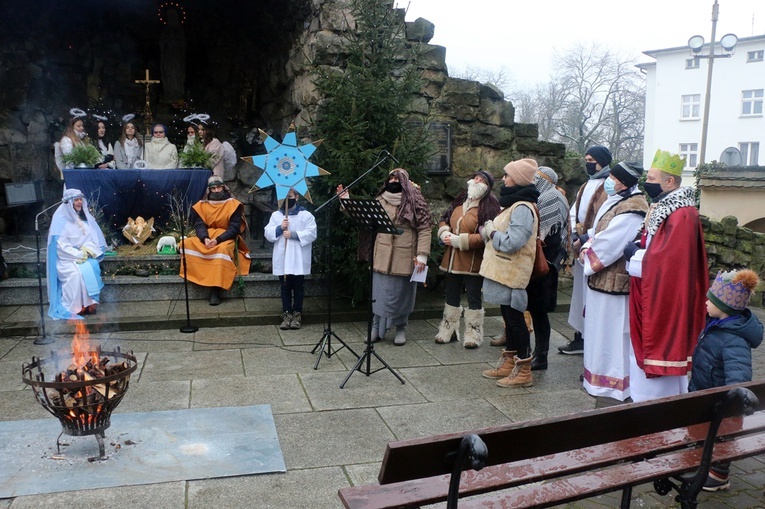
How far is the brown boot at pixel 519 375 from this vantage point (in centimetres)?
600

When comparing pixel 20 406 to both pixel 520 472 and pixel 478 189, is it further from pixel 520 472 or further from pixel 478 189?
pixel 478 189

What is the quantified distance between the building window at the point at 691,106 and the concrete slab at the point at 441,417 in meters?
43.2

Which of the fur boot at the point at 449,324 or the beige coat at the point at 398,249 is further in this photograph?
the fur boot at the point at 449,324

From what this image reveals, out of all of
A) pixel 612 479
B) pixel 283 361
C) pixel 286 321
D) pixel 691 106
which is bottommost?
pixel 283 361

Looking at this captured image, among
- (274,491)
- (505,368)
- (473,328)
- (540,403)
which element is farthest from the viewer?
(473,328)

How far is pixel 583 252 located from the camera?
5.48 meters

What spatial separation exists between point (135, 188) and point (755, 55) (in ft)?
137

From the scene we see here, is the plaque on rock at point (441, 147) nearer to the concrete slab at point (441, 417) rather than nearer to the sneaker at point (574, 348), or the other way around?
the sneaker at point (574, 348)

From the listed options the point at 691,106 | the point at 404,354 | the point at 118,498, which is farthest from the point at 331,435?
the point at 691,106

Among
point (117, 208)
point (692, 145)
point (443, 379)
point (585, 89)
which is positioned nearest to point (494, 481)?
point (443, 379)

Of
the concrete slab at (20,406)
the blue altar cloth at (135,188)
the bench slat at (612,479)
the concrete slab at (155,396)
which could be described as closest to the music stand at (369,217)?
the concrete slab at (155,396)

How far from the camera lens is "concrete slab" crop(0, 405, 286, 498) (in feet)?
13.1

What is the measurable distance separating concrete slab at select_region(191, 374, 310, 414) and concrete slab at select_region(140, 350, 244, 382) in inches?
9.2

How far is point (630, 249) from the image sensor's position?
5121mm
